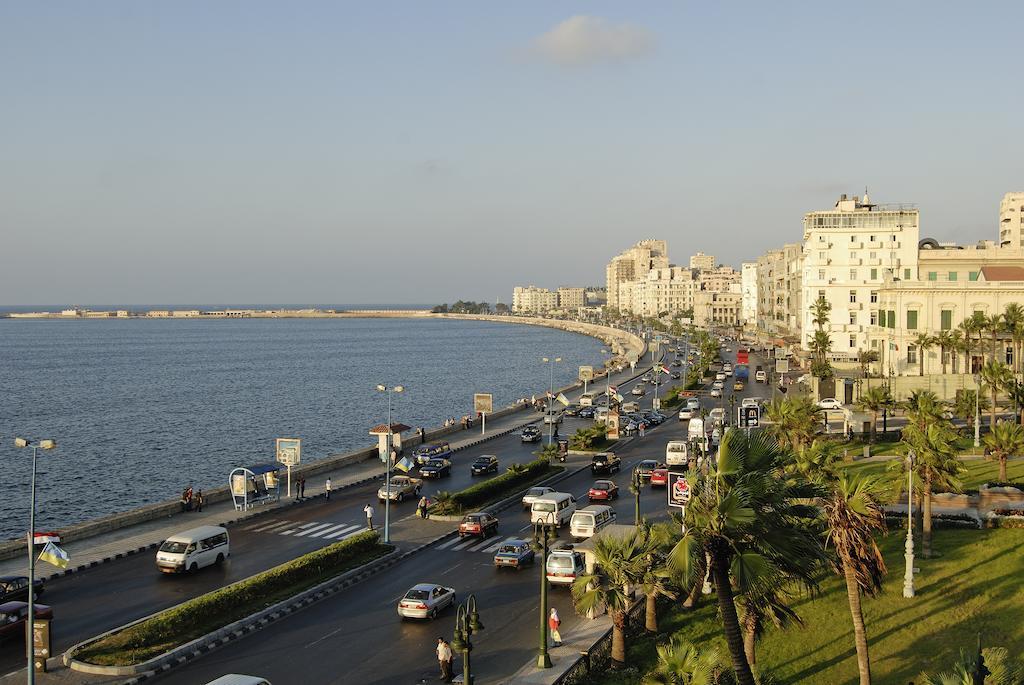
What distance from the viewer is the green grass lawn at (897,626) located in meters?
24.8

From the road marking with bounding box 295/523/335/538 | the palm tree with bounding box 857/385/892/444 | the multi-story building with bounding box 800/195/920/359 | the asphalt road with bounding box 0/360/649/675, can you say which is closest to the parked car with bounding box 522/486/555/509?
the asphalt road with bounding box 0/360/649/675

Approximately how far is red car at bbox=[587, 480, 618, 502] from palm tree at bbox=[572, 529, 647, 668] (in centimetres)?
2153

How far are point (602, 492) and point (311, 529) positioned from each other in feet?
49.3

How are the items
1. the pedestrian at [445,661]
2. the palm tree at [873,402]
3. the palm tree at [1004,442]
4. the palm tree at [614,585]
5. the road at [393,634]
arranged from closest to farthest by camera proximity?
the pedestrian at [445,661]
the road at [393,634]
the palm tree at [614,585]
the palm tree at [1004,442]
the palm tree at [873,402]

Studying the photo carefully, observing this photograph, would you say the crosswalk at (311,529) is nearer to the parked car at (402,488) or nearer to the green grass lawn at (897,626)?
the parked car at (402,488)

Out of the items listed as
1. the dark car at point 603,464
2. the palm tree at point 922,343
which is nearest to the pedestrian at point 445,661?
the dark car at point 603,464

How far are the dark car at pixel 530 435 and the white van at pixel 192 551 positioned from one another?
37.0 meters

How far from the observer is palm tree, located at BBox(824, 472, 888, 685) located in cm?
2277

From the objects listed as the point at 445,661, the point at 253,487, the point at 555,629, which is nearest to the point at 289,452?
the point at 253,487

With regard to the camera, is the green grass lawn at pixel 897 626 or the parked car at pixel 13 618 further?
the parked car at pixel 13 618

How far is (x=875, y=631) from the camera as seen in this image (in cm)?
2717

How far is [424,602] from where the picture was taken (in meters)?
28.7

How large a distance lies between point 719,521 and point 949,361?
75.4 metres

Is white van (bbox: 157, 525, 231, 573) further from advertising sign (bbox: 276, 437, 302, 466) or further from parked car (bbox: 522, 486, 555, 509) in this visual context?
parked car (bbox: 522, 486, 555, 509)
